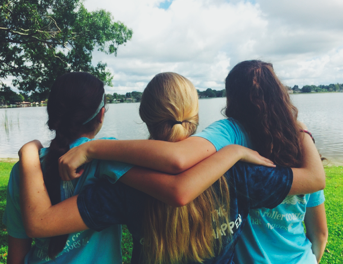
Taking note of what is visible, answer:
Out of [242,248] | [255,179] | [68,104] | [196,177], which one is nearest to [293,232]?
[242,248]

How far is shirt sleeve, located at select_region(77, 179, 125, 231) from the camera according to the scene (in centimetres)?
126

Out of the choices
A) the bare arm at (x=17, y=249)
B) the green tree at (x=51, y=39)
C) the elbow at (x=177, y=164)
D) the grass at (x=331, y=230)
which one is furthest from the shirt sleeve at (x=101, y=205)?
the green tree at (x=51, y=39)

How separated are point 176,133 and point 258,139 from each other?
54cm

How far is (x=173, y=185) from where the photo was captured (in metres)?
1.12

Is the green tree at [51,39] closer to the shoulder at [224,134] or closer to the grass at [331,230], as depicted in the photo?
the grass at [331,230]

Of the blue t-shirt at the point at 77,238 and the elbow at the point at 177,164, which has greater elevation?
the elbow at the point at 177,164

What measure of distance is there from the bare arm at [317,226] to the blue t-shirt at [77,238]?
4.19 feet

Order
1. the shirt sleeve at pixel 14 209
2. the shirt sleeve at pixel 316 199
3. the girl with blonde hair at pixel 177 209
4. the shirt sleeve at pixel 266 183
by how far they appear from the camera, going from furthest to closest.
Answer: the shirt sleeve at pixel 316 199 → the shirt sleeve at pixel 14 209 → the shirt sleeve at pixel 266 183 → the girl with blonde hair at pixel 177 209

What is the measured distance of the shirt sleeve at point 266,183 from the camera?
134cm

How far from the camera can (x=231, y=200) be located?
134 centimetres

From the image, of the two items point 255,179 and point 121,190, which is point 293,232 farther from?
point 121,190

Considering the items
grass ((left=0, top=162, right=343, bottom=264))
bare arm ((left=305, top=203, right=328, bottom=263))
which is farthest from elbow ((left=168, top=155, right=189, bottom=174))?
grass ((left=0, top=162, right=343, bottom=264))

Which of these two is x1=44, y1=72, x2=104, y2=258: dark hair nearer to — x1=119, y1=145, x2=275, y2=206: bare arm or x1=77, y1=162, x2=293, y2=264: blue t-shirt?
x1=77, y1=162, x2=293, y2=264: blue t-shirt

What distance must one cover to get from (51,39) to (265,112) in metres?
8.43
